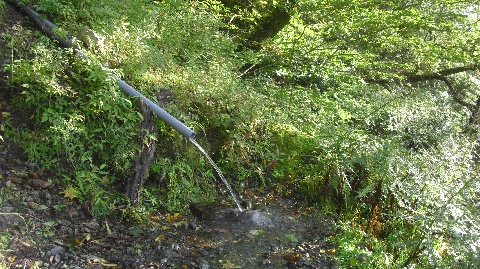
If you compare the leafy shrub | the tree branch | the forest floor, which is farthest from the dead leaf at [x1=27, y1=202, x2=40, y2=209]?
the tree branch

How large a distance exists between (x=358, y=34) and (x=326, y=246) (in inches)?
218

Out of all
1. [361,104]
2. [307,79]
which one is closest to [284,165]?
[361,104]

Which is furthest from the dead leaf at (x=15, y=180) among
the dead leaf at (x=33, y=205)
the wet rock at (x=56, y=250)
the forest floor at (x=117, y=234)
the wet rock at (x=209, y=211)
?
the wet rock at (x=209, y=211)

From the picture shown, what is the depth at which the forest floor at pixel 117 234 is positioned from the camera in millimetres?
3781

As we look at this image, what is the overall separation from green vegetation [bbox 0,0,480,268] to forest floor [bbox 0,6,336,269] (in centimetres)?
17

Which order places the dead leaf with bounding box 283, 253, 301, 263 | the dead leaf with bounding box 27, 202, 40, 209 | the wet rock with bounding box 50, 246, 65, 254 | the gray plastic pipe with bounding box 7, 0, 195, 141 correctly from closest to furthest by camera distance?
the wet rock with bounding box 50, 246, 65, 254 → the dead leaf with bounding box 27, 202, 40, 209 → the dead leaf with bounding box 283, 253, 301, 263 → the gray plastic pipe with bounding box 7, 0, 195, 141

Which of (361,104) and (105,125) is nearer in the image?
(105,125)

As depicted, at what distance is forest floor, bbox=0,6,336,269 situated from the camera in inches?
149

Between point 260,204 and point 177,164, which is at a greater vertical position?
point 177,164

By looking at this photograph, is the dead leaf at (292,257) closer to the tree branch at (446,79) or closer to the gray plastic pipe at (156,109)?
the gray plastic pipe at (156,109)

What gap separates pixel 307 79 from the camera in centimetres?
Answer: 997

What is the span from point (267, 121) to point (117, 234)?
3433 mm

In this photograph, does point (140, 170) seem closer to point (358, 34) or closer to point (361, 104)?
point (361, 104)

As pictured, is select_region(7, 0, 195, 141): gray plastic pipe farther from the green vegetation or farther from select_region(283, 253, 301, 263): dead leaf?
select_region(283, 253, 301, 263): dead leaf
